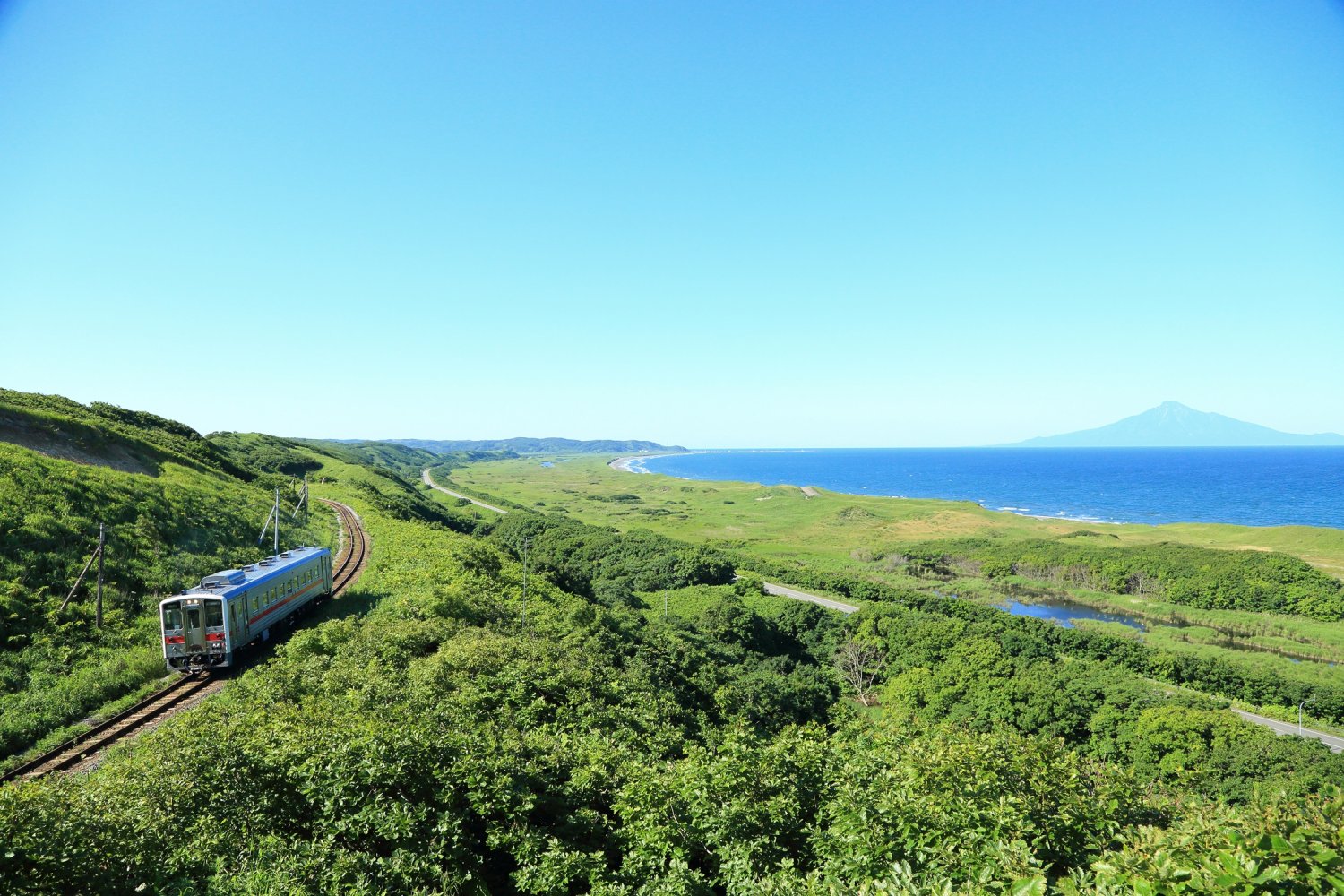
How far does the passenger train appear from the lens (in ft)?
66.9

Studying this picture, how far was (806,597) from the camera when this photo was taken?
69.7 metres

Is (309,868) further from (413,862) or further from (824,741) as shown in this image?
(824,741)

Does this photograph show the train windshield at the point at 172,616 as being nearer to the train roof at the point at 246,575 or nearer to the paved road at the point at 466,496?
the train roof at the point at 246,575

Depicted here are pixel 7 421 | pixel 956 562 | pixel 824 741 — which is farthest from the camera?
pixel 956 562

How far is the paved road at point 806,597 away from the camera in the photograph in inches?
2520

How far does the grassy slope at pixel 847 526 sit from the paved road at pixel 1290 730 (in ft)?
190

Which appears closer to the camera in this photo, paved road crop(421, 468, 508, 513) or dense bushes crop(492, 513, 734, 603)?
dense bushes crop(492, 513, 734, 603)

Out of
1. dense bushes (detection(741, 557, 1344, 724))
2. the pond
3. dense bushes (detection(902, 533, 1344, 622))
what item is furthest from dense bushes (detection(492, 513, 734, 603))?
dense bushes (detection(902, 533, 1344, 622))

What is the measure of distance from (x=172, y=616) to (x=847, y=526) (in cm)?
12691

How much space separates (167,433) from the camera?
203ft

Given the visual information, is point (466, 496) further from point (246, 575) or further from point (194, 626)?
point (194, 626)

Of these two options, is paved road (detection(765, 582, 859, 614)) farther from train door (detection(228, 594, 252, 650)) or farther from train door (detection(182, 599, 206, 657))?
train door (detection(182, 599, 206, 657))

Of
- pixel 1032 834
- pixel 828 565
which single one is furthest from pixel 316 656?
pixel 828 565

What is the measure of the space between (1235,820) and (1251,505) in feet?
747
